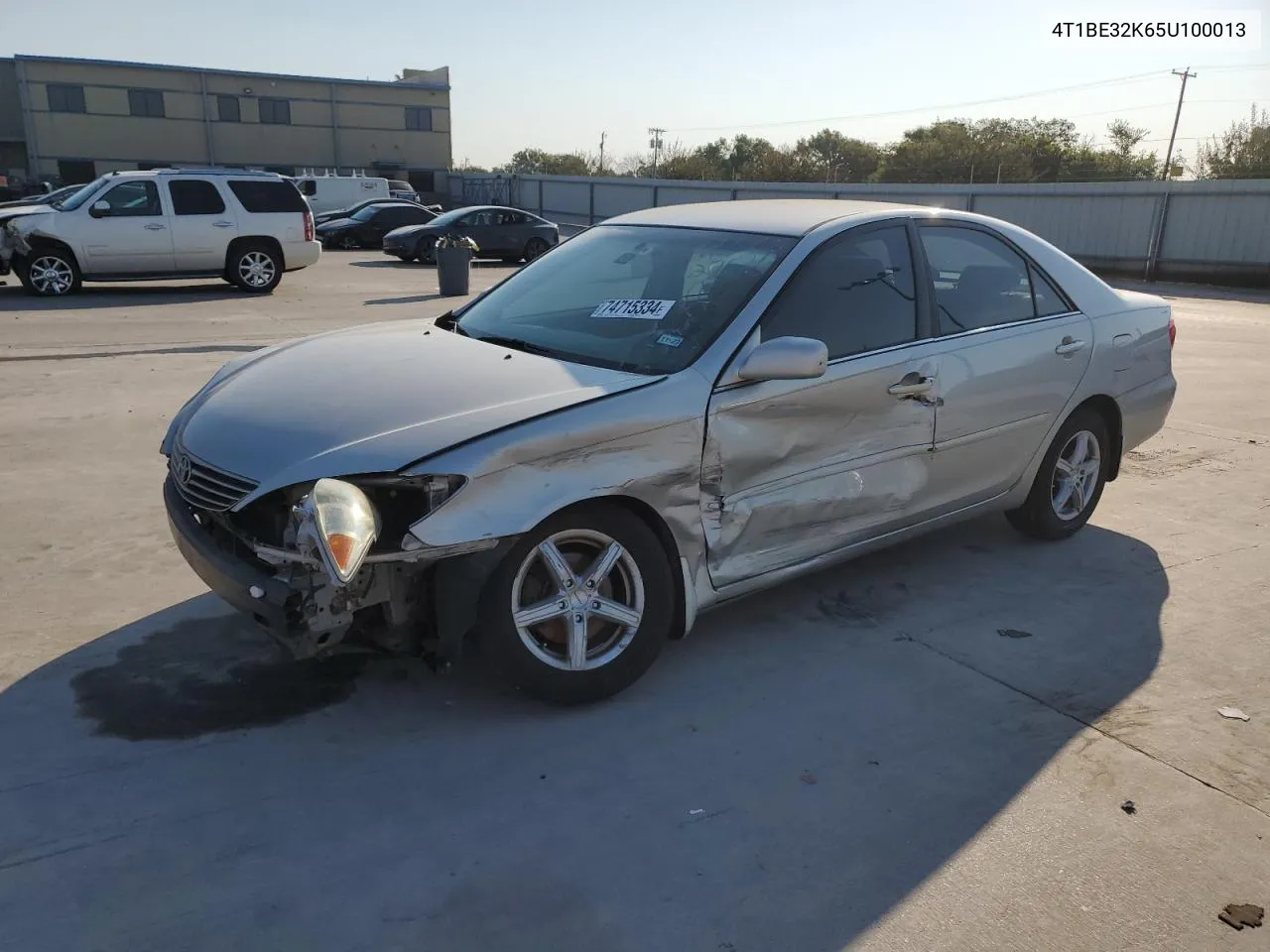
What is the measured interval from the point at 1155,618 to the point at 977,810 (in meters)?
1.91

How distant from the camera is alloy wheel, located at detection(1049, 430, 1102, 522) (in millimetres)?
5168

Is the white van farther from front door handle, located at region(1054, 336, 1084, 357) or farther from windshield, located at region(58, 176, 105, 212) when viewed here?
front door handle, located at region(1054, 336, 1084, 357)

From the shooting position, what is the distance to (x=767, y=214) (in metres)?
4.47

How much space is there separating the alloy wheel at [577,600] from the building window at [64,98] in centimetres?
5876

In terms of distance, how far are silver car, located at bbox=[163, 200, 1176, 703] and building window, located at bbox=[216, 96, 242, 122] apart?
5684 cm

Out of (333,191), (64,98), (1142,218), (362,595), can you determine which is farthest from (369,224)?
(64,98)

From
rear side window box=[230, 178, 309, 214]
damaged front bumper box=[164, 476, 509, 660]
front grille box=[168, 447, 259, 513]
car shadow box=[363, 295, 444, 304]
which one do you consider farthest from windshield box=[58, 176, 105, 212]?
damaged front bumper box=[164, 476, 509, 660]

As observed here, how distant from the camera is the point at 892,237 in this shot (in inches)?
171

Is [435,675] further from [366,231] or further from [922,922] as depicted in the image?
[366,231]

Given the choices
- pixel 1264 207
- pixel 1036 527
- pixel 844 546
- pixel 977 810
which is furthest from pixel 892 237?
pixel 1264 207

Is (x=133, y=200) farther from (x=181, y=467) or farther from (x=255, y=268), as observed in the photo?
(x=181, y=467)

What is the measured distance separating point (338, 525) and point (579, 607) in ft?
2.89

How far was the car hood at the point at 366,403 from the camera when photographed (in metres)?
3.09

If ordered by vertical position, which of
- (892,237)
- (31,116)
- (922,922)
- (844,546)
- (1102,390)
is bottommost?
(922,922)
